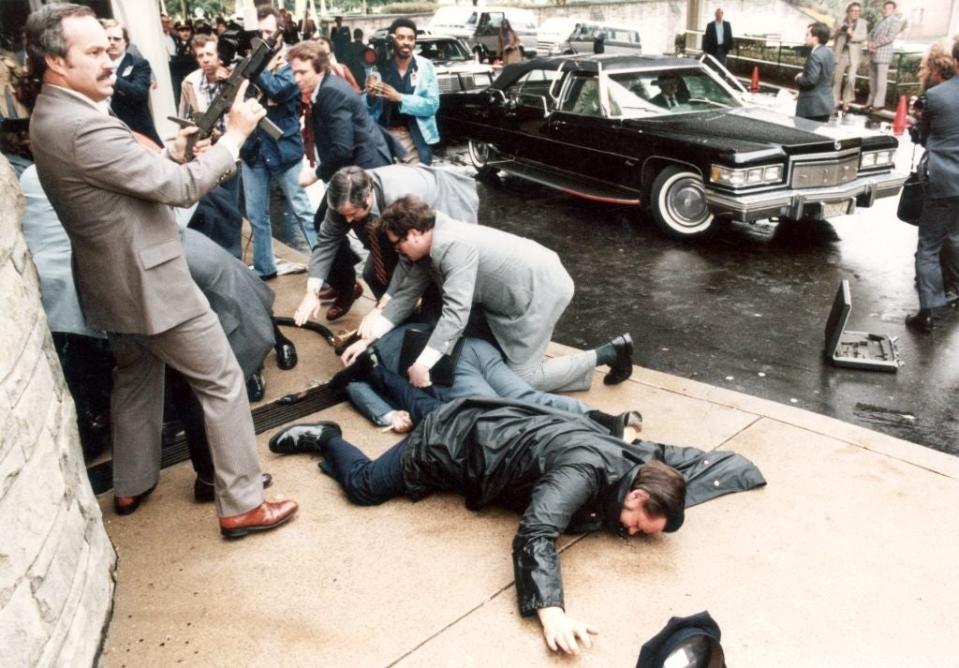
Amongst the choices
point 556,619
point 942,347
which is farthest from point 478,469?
point 942,347

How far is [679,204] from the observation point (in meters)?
7.81

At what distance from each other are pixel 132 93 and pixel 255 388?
365 centimetres

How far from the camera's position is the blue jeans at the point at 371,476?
3473mm

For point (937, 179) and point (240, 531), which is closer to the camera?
point (240, 531)

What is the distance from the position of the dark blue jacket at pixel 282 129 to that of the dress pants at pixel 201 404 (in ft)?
9.92

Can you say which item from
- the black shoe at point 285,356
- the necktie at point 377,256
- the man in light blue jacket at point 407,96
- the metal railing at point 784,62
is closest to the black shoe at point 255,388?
the black shoe at point 285,356

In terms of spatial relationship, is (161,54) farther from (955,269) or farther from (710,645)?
(710,645)

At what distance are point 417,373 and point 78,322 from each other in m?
1.53

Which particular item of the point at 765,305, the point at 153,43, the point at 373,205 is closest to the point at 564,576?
the point at 373,205

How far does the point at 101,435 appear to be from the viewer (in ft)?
13.4

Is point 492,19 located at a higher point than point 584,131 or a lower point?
higher

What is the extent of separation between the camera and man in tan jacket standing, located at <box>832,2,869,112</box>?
14.5 m

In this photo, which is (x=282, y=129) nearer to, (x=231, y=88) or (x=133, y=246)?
(x=231, y=88)

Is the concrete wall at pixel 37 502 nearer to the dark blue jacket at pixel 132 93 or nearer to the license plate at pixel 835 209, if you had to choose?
the dark blue jacket at pixel 132 93
